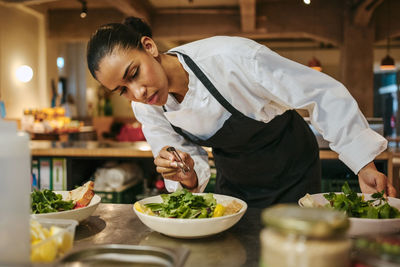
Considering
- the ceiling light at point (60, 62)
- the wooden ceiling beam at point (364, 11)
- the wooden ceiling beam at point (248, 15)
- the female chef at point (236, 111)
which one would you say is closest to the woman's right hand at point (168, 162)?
the female chef at point (236, 111)

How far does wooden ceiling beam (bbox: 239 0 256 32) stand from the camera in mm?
5151

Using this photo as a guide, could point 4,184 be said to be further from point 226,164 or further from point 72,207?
point 226,164

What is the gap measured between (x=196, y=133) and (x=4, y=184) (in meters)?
0.94

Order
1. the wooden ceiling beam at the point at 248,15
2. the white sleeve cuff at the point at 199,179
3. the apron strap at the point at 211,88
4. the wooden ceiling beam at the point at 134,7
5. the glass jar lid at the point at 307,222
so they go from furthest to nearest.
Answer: the wooden ceiling beam at the point at 248,15, the wooden ceiling beam at the point at 134,7, the white sleeve cuff at the point at 199,179, the apron strap at the point at 211,88, the glass jar lid at the point at 307,222

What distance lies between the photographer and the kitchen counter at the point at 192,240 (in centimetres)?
86

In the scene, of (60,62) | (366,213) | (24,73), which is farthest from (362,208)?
(60,62)

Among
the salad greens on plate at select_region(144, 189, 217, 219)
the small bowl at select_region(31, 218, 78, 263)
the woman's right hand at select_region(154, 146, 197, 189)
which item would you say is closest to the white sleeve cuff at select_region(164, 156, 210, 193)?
the woman's right hand at select_region(154, 146, 197, 189)

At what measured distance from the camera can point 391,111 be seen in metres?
9.74

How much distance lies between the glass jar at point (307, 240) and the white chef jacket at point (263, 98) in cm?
74

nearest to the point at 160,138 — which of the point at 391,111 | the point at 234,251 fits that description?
the point at 234,251

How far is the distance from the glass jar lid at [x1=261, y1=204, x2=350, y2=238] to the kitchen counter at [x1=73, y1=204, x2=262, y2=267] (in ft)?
1.07

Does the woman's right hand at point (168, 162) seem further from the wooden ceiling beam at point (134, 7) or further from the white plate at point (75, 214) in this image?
the wooden ceiling beam at point (134, 7)

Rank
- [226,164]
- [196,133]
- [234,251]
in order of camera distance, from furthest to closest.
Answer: [226,164], [196,133], [234,251]

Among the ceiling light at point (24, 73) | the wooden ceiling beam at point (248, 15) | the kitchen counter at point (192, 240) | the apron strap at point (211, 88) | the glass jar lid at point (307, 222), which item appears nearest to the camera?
the glass jar lid at point (307, 222)
